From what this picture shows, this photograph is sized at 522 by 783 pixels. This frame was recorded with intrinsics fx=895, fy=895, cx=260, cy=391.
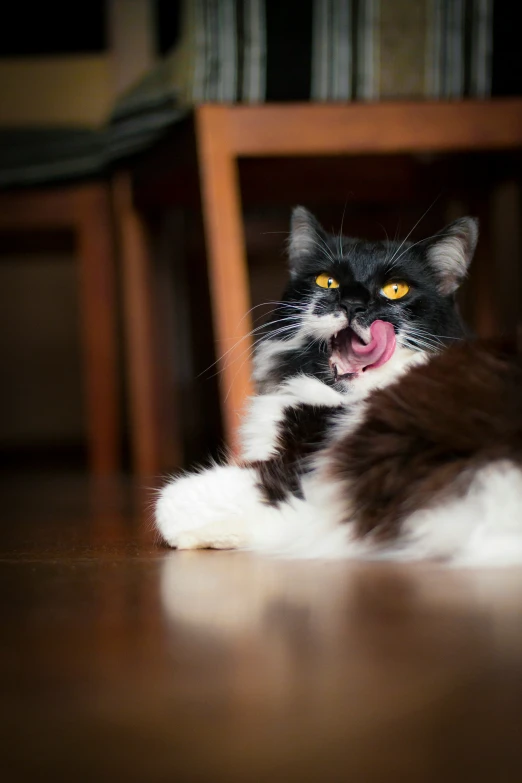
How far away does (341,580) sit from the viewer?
723 millimetres

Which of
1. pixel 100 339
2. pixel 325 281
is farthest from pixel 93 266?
pixel 325 281

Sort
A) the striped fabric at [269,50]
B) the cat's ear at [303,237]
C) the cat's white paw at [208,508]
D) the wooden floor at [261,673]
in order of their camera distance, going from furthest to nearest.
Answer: the striped fabric at [269,50], the cat's ear at [303,237], the cat's white paw at [208,508], the wooden floor at [261,673]

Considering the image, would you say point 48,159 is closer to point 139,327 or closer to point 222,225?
point 139,327

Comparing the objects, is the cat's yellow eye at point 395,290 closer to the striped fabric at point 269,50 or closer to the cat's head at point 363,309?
the cat's head at point 363,309

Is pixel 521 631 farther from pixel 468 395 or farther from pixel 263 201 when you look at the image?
pixel 263 201

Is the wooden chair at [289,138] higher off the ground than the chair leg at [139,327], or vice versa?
the wooden chair at [289,138]

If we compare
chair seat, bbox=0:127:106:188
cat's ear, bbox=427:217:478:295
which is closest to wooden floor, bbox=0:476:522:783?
cat's ear, bbox=427:217:478:295

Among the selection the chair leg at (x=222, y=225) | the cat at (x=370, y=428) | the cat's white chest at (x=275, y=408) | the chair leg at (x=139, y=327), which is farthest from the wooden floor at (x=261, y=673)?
the chair leg at (x=139, y=327)

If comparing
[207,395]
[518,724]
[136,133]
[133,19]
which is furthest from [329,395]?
[133,19]

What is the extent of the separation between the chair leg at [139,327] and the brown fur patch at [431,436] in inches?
48.4

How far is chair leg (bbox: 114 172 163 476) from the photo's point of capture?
79.2 inches

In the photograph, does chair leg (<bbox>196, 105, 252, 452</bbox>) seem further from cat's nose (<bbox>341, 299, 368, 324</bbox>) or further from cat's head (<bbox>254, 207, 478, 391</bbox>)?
cat's nose (<bbox>341, 299, 368, 324</bbox>)

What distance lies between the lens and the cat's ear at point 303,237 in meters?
1.10

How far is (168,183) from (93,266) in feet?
1.29
